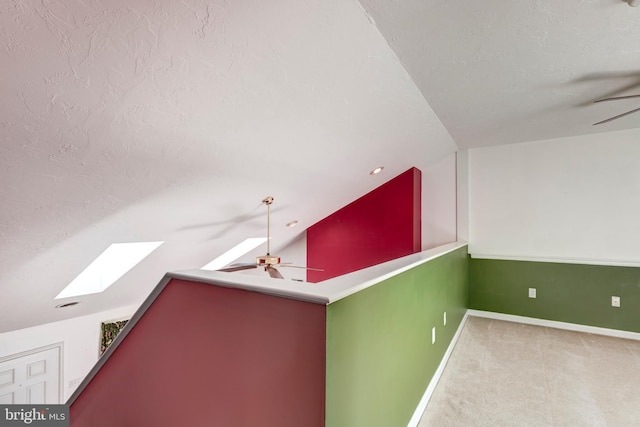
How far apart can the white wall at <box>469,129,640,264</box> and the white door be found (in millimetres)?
5130

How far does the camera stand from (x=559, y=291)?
3.42 meters

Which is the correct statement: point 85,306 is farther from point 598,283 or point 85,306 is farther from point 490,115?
point 598,283

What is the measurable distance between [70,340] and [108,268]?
3.80 feet

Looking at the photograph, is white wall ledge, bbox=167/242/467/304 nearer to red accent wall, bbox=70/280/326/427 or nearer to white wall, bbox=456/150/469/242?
red accent wall, bbox=70/280/326/427

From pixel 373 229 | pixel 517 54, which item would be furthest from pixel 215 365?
pixel 373 229

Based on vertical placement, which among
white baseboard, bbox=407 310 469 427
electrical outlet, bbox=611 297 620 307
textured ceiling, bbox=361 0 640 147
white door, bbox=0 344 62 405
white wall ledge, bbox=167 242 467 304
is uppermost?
textured ceiling, bbox=361 0 640 147

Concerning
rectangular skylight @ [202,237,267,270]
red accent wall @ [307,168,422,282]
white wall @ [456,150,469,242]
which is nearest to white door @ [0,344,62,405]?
rectangular skylight @ [202,237,267,270]

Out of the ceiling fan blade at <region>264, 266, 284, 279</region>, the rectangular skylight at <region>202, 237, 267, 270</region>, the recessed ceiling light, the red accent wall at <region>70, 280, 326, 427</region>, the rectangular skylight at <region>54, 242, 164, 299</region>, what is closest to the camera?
the red accent wall at <region>70, 280, 326, 427</region>

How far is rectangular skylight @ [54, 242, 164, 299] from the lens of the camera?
264 centimetres

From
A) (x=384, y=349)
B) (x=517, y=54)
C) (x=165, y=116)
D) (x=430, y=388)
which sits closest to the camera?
(x=384, y=349)

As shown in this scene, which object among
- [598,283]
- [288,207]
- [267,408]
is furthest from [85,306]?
[598,283]

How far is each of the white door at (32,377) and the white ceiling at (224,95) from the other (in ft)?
1.33

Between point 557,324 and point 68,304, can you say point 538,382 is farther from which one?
point 68,304

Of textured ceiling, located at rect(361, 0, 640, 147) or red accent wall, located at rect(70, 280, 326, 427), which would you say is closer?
red accent wall, located at rect(70, 280, 326, 427)
